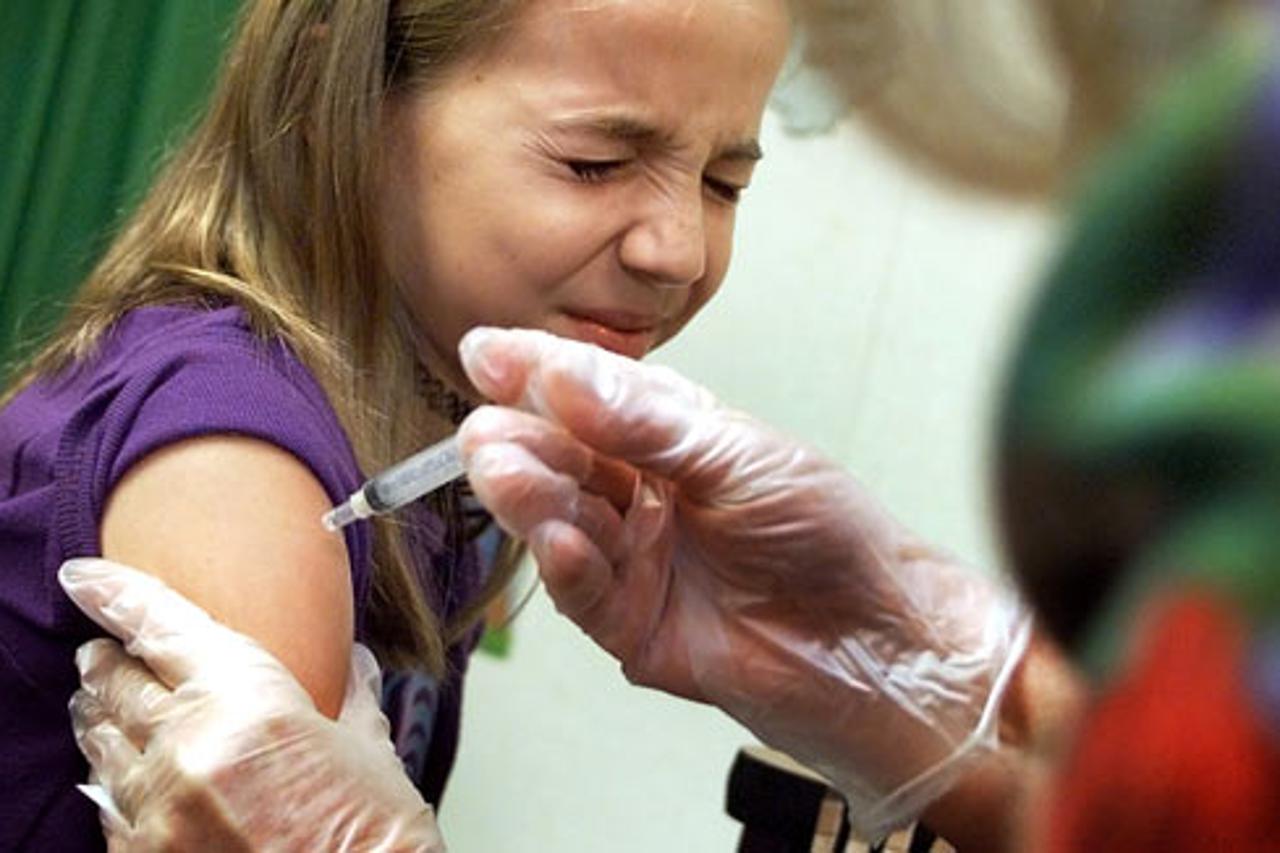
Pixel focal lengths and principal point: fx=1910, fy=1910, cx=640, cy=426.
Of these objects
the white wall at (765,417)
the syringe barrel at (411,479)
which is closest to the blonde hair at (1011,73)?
the syringe barrel at (411,479)

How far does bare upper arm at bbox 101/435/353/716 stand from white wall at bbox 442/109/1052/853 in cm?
48

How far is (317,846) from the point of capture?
805 mm

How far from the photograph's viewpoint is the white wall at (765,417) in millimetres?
1518

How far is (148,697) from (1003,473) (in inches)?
26.0

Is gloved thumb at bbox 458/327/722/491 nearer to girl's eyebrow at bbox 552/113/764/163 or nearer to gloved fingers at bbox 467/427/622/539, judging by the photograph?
gloved fingers at bbox 467/427/622/539

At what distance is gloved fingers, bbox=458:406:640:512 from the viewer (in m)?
0.67

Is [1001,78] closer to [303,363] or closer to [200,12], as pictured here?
[303,363]

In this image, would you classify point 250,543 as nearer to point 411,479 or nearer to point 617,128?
point 411,479

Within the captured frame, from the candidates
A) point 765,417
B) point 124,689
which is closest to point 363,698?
point 124,689

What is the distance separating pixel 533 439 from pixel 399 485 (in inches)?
6.9

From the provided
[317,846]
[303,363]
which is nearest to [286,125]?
[303,363]

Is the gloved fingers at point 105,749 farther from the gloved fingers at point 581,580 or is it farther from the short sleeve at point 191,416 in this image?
the gloved fingers at point 581,580

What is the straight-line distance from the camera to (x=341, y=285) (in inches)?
39.8

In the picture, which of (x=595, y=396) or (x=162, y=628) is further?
(x=162, y=628)
